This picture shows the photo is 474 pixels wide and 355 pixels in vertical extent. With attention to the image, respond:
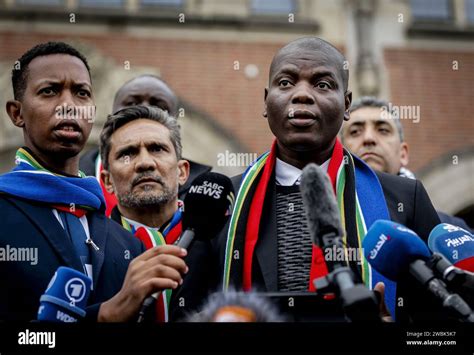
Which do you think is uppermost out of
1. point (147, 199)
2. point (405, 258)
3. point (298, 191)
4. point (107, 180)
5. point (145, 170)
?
point (107, 180)

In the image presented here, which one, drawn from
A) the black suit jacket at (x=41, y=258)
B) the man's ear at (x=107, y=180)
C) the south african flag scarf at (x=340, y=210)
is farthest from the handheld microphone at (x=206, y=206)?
the man's ear at (x=107, y=180)

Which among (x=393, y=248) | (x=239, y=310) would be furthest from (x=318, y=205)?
(x=239, y=310)

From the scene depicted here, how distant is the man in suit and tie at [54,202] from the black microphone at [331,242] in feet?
1.92

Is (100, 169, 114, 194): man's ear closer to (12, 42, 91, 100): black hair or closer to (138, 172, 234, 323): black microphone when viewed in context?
(12, 42, 91, 100): black hair

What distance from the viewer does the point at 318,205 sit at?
2.26m

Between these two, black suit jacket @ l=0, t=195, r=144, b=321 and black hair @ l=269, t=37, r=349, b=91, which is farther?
black hair @ l=269, t=37, r=349, b=91

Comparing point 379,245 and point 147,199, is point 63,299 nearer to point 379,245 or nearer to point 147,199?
point 379,245

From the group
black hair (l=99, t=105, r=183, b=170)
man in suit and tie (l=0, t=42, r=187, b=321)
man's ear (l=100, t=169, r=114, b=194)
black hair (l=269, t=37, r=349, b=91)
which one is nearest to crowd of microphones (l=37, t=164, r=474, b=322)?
man in suit and tie (l=0, t=42, r=187, b=321)

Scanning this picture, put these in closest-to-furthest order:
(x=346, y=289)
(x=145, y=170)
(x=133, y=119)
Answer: (x=346, y=289) → (x=145, y=170) → (x=133, y=119)

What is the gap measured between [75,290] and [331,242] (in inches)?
27.9

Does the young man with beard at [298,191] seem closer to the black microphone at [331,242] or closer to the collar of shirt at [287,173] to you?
the collar of shirt at [287,173]

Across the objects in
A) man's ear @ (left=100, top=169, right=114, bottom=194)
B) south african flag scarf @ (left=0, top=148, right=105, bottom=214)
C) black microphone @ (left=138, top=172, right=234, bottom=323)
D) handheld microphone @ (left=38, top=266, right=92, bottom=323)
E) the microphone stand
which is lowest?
the microphone stand

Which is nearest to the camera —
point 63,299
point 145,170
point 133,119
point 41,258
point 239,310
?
point 239,310

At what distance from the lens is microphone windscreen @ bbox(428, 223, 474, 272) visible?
2504mm
